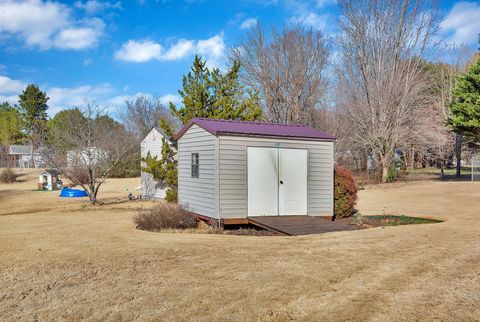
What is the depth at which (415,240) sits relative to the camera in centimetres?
944

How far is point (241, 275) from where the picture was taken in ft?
20.8

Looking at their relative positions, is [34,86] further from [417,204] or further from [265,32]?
[417,204]

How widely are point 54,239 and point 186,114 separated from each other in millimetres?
10690

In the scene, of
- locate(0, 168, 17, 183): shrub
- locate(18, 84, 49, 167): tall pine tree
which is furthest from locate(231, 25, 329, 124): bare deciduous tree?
locate(18, 84, 49, 167): tall pine tree

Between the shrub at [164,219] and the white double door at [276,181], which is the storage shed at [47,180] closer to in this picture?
the shrub at [164,219]

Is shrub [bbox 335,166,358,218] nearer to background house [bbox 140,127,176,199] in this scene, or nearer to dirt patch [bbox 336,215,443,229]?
dirt patch [bbox 336,215,443,229]

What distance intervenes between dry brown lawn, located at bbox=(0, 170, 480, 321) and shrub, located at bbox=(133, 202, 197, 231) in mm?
532

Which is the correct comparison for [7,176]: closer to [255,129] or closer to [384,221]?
[255,129]

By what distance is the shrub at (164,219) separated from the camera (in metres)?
11.8

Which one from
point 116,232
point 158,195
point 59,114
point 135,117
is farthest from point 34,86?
point 116,232

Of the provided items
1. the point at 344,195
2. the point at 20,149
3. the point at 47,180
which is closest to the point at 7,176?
the point at 47,180

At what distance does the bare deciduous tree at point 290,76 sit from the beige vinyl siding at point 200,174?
15368 millimetres

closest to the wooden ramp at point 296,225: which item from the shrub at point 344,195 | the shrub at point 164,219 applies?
the shrub at point 344,195

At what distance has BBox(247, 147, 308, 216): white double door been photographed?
40.1ft
